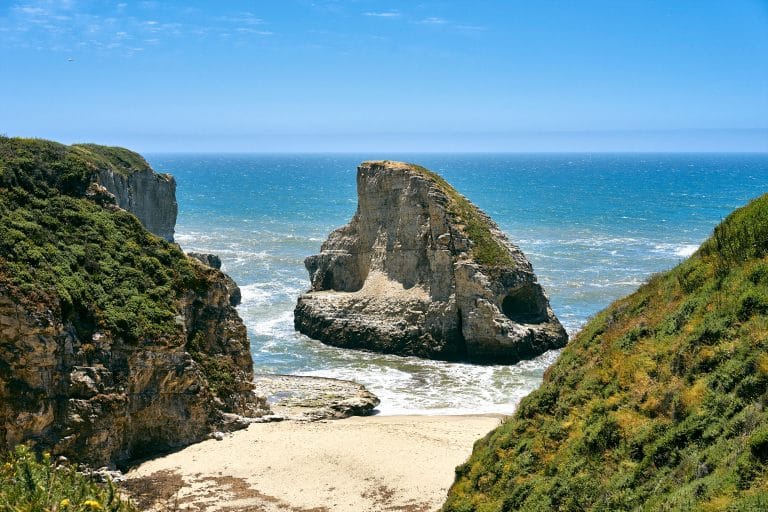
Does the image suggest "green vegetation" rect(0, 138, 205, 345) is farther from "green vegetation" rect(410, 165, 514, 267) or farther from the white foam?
the white foam

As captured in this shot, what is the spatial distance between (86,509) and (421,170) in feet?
151

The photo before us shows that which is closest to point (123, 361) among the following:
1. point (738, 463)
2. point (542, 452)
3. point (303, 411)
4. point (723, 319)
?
point (303, 411)

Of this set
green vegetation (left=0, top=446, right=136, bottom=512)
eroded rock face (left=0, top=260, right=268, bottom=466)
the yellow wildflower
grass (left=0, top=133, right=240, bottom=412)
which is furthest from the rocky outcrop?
the yellow wildflower

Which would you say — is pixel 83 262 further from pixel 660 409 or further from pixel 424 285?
pixel 660 409

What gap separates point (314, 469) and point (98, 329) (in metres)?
10.2

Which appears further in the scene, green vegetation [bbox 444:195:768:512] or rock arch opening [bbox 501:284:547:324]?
rock arch opening [bbox 501:284:547:324]

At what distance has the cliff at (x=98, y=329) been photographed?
2998 centimetres

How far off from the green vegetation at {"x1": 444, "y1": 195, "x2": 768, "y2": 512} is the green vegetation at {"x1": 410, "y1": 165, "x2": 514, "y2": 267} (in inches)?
1078

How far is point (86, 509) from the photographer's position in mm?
13328

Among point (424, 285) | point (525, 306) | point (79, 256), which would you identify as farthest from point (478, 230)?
point (79, 256)

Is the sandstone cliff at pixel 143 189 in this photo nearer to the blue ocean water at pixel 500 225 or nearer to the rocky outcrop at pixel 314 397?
the blue ocean water at pixel 500 225

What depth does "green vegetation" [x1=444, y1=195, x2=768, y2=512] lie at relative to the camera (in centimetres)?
1491

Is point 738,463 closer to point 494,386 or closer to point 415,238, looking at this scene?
point 494,386

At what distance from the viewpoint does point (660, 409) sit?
59.1 ft
